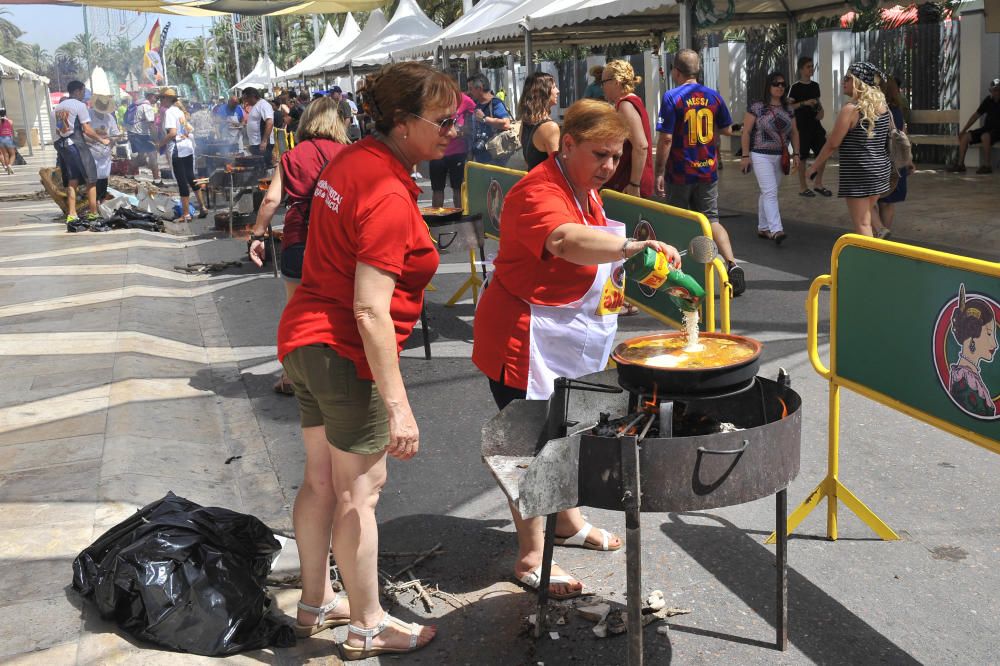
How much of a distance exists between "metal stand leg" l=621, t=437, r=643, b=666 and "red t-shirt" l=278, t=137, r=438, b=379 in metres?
0.85

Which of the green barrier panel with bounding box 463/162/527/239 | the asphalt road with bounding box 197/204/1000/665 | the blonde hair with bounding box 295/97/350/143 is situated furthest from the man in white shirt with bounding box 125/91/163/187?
the asphalt road with bounding box 197/204/1000/665

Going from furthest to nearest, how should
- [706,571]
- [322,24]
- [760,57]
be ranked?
[322,24] → [760,57] → [706,571]

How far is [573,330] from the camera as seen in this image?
3768 millimetres

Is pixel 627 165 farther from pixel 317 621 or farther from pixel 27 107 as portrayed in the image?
pixel 27 107

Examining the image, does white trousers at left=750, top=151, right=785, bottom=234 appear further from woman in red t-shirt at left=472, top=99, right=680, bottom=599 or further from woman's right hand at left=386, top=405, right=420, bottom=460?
woman's right hand at left=386, top=405, right=420, bottom=460

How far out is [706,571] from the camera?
404 centimetres

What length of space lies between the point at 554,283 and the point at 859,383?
50.8 inches

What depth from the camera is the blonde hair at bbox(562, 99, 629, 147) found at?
349 cm

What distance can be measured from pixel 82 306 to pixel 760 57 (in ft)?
60.4

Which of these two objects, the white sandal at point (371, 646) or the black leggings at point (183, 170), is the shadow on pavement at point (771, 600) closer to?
the white sandal at point (371, 646)

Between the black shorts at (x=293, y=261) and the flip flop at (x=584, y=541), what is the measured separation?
2.45 metres

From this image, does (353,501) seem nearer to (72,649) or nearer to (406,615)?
(406,615)

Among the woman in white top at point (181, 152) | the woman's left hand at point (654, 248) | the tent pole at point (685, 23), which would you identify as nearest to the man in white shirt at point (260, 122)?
the woman in white top at point (181, 152)

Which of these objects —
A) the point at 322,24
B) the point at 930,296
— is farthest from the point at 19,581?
the point at 322,24
